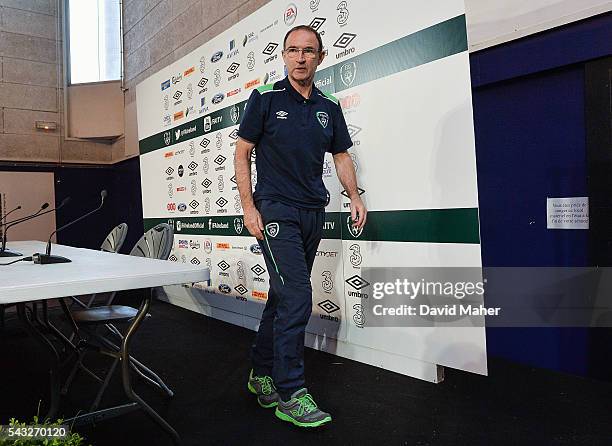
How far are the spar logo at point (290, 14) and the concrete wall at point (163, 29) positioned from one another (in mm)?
947

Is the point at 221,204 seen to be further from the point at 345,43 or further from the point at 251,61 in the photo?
the point at 345,43

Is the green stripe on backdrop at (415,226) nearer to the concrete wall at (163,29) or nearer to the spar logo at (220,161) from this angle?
the spar logo at (220,161)

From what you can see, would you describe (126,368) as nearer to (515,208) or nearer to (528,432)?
(528,432)

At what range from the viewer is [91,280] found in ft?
4.41

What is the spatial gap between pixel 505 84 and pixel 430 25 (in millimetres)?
569

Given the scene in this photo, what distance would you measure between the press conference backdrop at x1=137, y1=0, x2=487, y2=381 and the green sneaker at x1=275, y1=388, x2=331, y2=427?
703 mm

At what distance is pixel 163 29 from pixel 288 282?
457cm

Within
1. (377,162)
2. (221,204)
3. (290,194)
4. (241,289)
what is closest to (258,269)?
(241,289)

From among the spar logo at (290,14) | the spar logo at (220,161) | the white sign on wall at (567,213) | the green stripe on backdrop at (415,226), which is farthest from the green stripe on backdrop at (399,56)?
the spar logo at (220,161)

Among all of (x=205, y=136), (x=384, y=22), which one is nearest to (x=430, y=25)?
(x=384, y=22)

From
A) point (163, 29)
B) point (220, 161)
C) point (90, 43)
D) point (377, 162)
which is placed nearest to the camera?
point (377, 162)

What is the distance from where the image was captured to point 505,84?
248cm

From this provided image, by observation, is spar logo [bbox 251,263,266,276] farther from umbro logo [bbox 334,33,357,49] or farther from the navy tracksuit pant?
umbro logo [bbox 334,33,357,49]

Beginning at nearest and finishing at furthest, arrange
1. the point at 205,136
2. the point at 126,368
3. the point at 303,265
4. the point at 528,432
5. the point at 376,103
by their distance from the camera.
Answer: the point at 126,368 < the point at 528,432 < the point at 303,265 < the point at 376,103 < the point at 205,136
